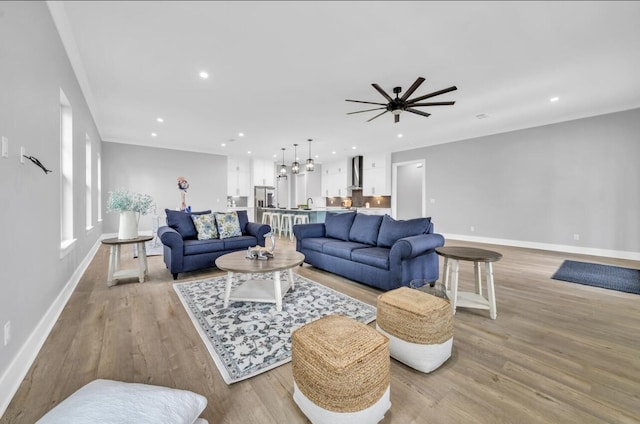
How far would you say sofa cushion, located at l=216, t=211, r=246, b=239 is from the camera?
4.23m

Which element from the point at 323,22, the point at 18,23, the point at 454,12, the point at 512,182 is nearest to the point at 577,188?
the point at 512,182

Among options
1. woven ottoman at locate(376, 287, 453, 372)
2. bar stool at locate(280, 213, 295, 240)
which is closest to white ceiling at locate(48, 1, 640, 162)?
woven ottoman at locate(376, 287, 453, 372)

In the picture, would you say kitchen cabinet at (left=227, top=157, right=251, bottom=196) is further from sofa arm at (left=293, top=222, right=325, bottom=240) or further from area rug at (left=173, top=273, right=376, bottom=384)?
area rug at (left=173, top=273, right=376, bottom=384)

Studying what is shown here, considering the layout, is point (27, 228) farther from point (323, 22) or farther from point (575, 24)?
point (575, 24)

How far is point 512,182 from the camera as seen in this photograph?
6.23m

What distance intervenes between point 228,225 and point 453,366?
3586 mm

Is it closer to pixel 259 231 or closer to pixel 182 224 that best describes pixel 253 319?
pixel 259 231

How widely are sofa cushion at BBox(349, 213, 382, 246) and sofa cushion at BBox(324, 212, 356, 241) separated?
10cm

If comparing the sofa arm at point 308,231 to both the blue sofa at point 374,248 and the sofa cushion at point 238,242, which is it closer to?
the blue sofa at point 374,248

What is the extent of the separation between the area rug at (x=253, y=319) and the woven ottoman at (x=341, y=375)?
50 cm

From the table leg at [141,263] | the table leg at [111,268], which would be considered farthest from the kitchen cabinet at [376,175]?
the table leg at [111,268]

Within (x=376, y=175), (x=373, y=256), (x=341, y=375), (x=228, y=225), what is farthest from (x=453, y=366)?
(x=376, y=175)

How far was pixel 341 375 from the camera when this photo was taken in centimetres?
119

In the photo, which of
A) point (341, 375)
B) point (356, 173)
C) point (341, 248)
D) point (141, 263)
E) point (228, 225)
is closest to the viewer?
point (341, 375)
